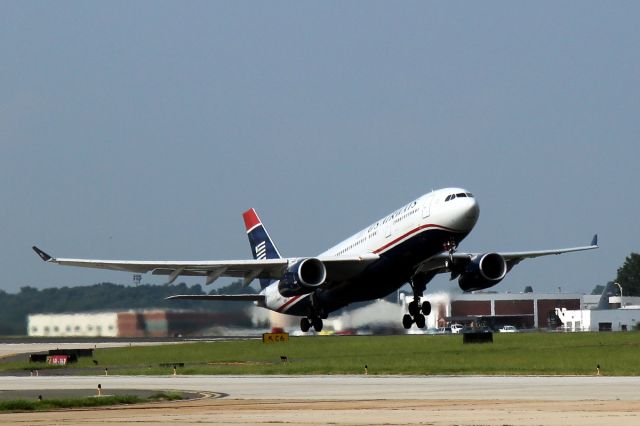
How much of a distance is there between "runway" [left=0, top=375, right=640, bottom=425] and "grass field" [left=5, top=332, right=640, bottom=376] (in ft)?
22.0

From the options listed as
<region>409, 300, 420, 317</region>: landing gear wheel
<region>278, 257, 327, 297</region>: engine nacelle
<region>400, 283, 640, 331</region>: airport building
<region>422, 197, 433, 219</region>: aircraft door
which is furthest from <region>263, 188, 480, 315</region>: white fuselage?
<region>400, 283, 640, 331</region>: airport building

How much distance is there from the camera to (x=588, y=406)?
2964 centimetres

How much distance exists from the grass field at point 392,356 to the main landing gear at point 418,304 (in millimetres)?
1992

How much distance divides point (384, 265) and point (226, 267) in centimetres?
1026

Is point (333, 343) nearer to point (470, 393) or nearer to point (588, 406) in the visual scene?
point (470, 393)

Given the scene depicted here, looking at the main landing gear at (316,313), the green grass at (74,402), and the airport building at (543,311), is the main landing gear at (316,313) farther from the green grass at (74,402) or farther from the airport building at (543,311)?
the airport building at (543,311)

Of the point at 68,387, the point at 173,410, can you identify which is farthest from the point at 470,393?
the point at 68,387

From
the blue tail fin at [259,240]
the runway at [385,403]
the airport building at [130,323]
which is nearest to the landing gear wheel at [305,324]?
the blue tail fin at [259,240]

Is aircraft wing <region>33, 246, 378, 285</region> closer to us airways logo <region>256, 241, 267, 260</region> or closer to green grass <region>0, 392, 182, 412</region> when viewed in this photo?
us airways logo <region>256, 241, 267, 260</region>

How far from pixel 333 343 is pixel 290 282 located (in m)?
14.3

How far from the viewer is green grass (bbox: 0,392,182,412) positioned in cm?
3319

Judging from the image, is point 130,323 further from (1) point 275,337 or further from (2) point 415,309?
(2) point 415,309

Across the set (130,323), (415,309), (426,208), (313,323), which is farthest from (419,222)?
(130,323)

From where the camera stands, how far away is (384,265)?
57781 mm
